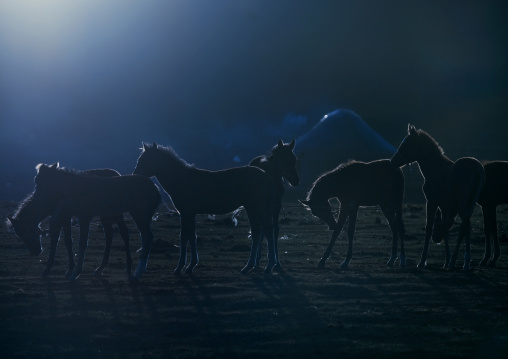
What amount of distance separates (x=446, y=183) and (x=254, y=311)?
666 centimetres

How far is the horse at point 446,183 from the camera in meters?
14.2

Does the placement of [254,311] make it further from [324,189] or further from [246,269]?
[324,189]

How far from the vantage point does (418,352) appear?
24.6 feet

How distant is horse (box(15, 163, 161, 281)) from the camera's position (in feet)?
42.5

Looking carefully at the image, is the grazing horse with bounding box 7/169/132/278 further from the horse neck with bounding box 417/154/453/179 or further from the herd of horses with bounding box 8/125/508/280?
the horse neck with bounding box 417/154/453/179

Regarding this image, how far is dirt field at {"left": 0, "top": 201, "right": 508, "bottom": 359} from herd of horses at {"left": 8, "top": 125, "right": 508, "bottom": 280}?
0.60 m

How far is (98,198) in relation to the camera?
12961 millimetres

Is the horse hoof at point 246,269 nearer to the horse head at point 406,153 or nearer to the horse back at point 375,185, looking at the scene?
the horse back at point 375,185

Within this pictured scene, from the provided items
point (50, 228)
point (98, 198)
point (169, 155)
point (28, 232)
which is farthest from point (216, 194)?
point (28, 232)

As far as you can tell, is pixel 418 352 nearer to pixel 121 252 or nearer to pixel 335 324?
pixel 335 324

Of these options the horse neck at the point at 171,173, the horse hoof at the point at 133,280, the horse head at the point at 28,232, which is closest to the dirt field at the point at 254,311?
the horse hoof at the point at 133,280

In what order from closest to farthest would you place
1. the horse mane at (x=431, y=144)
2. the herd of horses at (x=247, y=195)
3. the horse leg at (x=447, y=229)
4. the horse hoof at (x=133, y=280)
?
1. the horse hoof at (x=133, y=280)
2. the herd of horses at (x=247, y=195)
3. the horse leg at (x=447, y=229)
4. the horse mane at (x=431, y=144)

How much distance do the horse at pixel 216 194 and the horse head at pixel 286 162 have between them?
905 millimetres

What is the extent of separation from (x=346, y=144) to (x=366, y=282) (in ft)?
151
